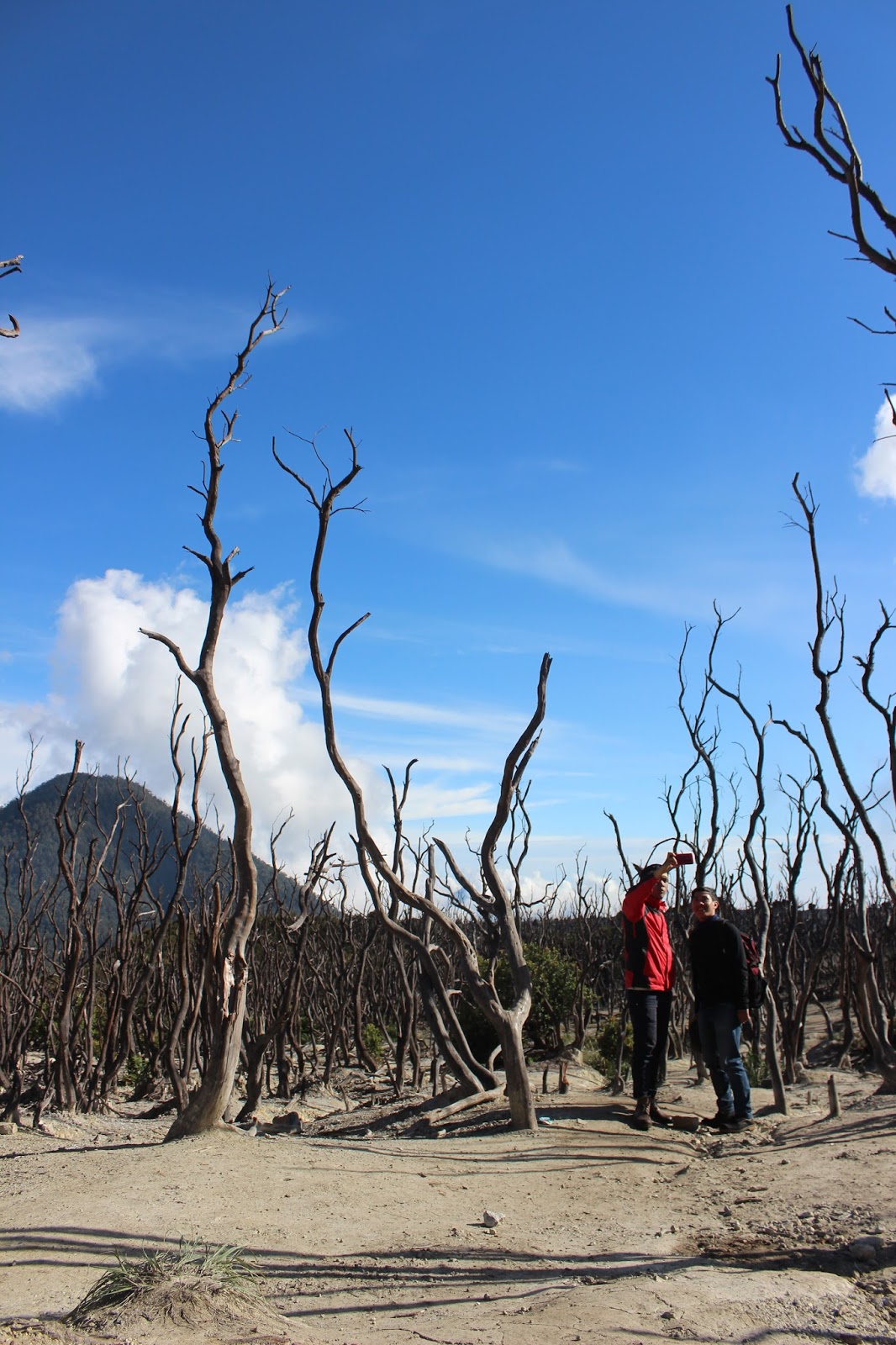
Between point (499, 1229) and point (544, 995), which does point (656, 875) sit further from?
point (544, 995)

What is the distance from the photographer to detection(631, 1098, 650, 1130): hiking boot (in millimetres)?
6188

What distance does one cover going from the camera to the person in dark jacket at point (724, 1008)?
619cm

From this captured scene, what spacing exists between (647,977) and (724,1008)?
53cm

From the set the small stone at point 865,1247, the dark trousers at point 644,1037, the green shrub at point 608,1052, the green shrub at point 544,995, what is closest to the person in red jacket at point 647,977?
the dark trousers at point 644,1037

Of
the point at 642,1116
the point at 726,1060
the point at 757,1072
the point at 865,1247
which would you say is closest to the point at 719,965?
the point at 726,1060

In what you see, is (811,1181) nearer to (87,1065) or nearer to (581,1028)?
(87,1065)

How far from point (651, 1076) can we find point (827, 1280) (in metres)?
3.06

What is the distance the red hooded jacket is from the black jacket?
21cm

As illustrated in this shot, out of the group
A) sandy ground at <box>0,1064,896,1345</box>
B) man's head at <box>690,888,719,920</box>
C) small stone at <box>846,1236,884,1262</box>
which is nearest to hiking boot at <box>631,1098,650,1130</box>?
sandy ground at <box>0,1064,896,1345</box>

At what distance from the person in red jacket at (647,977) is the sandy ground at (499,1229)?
301 mm

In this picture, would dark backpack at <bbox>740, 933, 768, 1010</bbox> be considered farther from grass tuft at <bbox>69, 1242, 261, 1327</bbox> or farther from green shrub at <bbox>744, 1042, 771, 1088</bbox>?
grass tuft at <bbox>69, 1242, 261, 1327</bbox>

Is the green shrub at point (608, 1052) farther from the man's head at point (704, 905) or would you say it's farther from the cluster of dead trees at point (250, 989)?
the man's head at point (704, 905)

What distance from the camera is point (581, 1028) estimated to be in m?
11.7

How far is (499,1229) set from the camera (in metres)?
4.14
